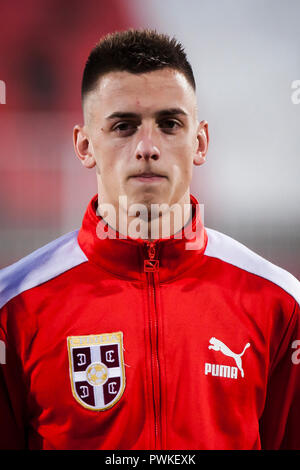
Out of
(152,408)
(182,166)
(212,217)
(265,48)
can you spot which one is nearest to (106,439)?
(152,408)

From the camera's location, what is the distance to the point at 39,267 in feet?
3.52

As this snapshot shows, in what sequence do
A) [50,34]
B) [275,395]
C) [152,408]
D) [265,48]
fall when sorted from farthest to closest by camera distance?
[50,34]
[265,48]
[275,395]
[152,408]

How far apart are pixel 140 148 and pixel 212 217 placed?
0.64 meters

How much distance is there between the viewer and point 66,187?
157 cm

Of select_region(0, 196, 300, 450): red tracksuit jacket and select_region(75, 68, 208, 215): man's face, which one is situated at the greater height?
select_region(75, 68, 208, 215): man's face

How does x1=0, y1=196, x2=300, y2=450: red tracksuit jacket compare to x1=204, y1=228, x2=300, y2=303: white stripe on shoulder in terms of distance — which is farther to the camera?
x1=204, y1=228, x2=300, y2=303: white stripe on shoulder

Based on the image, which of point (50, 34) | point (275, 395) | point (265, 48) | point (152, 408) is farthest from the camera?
point (50, 34)

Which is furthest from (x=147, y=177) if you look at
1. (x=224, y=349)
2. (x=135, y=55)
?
(x=224, y=349)

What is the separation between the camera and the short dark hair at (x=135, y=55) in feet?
3.31

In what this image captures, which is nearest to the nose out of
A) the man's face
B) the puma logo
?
the man's face

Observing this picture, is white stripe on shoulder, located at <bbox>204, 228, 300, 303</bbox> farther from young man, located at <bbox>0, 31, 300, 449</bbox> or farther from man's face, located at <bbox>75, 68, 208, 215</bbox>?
man's face, located at <bbox>75, 68, 208, 215</bbox>

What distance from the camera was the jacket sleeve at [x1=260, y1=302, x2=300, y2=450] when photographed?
3.50 ft

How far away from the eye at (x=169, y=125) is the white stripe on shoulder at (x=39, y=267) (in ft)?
1.06

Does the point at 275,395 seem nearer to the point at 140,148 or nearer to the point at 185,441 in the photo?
the point at 185,441
